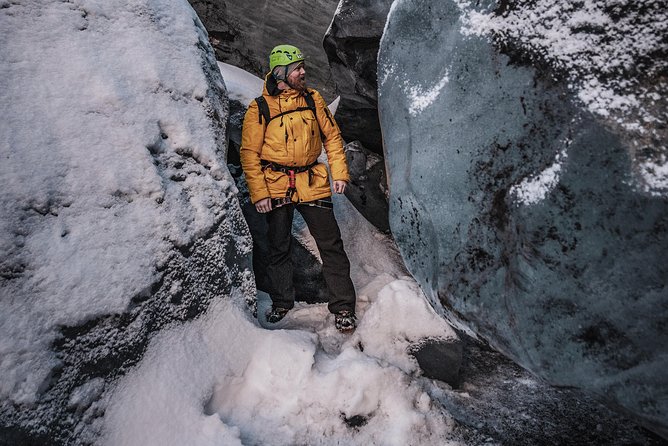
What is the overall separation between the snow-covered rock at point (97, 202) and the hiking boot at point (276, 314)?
482 millimetres

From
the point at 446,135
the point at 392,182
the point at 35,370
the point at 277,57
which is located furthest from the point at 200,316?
the point at 277,57

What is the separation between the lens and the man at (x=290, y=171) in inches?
134

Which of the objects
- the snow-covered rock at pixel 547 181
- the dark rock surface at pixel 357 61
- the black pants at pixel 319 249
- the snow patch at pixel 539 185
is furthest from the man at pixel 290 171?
the snow patch at pixel 539 185

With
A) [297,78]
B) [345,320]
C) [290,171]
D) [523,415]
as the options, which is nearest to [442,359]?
[523,415]

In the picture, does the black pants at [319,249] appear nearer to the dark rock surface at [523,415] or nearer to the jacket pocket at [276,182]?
the jacket pocket at [276,182]

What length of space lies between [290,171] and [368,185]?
54.2 inches

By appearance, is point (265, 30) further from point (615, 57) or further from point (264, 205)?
point (615, 57)

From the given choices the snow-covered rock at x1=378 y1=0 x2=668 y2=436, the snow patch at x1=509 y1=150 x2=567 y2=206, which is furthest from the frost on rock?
the snow patch at x1=509 y1=150 x2=567 y2=206

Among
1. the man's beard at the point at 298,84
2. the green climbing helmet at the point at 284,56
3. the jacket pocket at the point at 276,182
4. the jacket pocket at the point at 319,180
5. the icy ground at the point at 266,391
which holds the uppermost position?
the green climbing helmet at the point at 284,56

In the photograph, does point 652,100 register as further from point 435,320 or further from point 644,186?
point 435,320

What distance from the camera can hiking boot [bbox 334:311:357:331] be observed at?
334 centimetres

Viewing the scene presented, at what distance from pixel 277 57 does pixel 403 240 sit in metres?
1.98

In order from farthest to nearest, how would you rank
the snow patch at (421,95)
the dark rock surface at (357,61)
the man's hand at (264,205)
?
the dark rock surface at (357,61)
the man's hand at (264,205)
the snow patch at (421,95)

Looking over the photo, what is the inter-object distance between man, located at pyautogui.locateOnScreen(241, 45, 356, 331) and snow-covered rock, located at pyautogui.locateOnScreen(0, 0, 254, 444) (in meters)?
0.35
